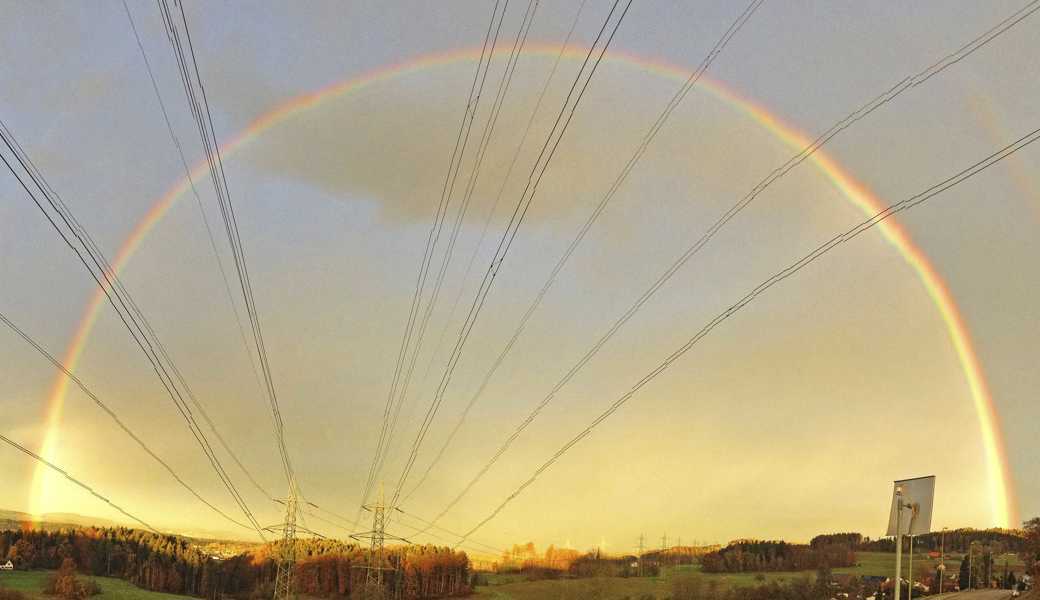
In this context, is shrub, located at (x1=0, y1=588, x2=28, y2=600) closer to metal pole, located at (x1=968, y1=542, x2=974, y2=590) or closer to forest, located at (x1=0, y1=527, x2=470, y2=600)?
forest, located at (x1=0, y1=527, x2=470, y2=600)

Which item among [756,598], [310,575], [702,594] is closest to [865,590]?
[756,598]

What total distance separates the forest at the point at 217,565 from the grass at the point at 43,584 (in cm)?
502

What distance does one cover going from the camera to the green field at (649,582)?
509 ft

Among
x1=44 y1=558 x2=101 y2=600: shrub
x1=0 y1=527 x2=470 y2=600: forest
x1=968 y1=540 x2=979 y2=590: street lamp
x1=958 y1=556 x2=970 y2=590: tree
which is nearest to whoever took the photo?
x1=968 y1=540 x2=979 y2=590: street lamp

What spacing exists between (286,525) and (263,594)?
11370 centimetres

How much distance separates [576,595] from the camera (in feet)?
505

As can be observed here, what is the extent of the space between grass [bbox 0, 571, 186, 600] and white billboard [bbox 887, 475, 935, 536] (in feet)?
506

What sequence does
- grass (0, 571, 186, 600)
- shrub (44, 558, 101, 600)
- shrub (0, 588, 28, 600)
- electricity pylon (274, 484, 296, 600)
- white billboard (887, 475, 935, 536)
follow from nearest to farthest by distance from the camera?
white billboard (887, 475, 935, 536) < electricity pylon (274, 484, 296, 600) < shrub (0, 588, 28, 600) < grass (0, 571, 186, 600) < shrub (44, 558, 101, 600)

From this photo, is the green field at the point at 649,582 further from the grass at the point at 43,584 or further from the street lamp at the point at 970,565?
the grass at the point at 43,584

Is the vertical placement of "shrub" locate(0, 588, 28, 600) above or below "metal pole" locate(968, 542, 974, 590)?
below

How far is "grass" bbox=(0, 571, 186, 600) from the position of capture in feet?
495

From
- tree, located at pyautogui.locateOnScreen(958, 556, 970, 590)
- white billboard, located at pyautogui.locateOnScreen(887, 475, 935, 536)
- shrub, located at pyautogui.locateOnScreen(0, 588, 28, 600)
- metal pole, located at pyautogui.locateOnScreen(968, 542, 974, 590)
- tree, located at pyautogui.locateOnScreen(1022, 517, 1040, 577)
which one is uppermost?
white billboard, located at pyautogui.locateOnScreen(887, 475, 935, 536)

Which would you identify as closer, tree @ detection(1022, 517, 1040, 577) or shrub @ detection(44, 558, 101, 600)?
tree @ detection(1022, 517, 1040, 577)

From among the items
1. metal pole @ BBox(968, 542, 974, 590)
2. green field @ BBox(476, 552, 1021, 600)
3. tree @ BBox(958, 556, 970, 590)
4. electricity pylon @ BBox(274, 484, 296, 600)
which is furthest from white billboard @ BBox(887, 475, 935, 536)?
green field @ BBox(476, 552, 1021, 600)
